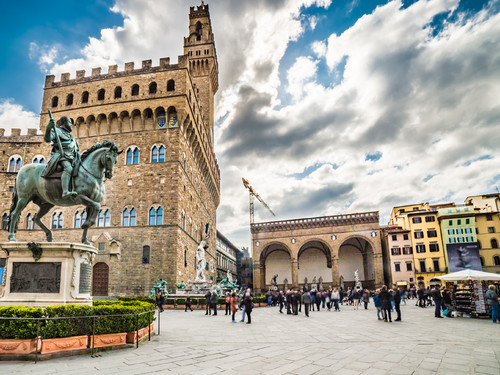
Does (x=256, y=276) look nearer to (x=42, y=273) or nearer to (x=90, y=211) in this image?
(x=90, y=211)

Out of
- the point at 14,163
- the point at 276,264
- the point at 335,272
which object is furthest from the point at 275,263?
the point at 14,163

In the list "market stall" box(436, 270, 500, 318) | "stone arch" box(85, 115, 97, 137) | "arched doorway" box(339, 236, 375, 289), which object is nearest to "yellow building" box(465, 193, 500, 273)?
"arched doorway" box(339, 236, 375, 289)

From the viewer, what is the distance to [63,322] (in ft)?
19.7

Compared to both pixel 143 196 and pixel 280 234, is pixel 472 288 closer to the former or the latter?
pixel 143 196

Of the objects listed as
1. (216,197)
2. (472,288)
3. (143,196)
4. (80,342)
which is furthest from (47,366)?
(216,197)

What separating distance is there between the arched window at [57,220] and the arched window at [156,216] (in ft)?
25.8

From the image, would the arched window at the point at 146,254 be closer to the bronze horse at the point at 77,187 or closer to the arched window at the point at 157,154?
the arched window at the point at 157,154

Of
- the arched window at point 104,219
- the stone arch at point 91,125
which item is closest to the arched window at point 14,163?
the stone arch at point 91,125

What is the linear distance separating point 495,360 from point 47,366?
24.9 ft

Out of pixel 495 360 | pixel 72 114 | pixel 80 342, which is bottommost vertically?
pixel 495 360

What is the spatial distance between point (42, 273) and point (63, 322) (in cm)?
150

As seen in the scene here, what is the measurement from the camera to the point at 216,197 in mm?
48781

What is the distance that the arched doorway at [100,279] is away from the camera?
2498 cm

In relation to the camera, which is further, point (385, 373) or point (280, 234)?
point (280, 234)
